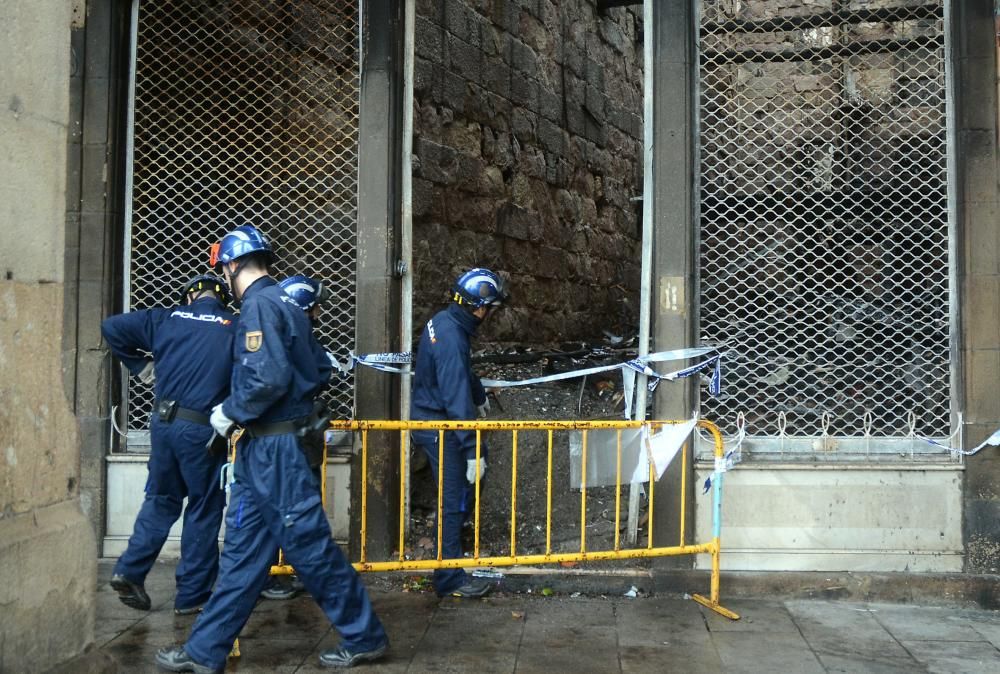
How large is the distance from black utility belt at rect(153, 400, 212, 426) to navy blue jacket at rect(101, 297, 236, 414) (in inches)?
0.9

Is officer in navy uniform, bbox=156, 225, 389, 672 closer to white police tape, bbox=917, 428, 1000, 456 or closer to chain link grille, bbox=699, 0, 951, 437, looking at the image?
chain link grille, bbox=699, 0, 951, 437

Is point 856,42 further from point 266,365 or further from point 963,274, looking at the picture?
point 266,365

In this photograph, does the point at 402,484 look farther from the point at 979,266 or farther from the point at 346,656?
the point at 979,266

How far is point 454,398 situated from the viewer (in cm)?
636

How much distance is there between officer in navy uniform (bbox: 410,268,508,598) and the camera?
6.39 metres

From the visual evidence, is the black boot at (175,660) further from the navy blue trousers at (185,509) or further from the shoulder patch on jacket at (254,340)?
the shoulder patch on jacket at (254,340)

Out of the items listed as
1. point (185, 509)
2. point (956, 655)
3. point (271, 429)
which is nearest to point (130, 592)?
point (185, 509)

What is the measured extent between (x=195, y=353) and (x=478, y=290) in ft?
5.39

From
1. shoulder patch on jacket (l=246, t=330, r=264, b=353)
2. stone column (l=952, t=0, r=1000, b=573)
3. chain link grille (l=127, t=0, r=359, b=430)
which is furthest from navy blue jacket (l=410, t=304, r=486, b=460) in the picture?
stone column (l=952, t=0, r=1000, b=573)

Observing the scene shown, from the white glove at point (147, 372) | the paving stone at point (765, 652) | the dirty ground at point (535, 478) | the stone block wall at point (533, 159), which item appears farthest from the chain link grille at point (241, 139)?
the paving stone at point (765, 652)

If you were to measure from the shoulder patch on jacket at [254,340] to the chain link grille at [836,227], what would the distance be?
3073mm

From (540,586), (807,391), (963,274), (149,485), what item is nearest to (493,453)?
(540,586)

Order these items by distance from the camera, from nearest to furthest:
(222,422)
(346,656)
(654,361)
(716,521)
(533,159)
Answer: (222,422) → (346,656) → (716,521) → (654,361) → (533,159)

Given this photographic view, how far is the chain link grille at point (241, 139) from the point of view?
24.7 feet
